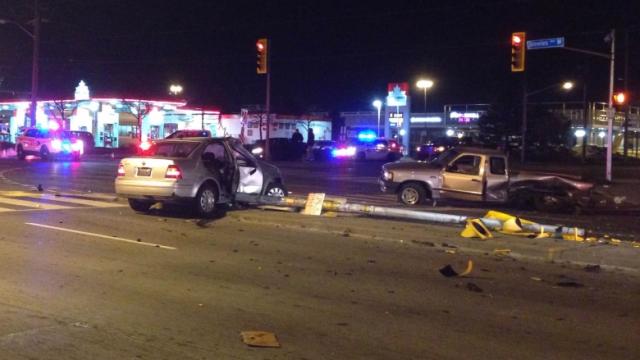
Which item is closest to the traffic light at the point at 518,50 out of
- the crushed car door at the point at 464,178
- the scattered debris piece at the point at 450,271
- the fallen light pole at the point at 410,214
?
the crushed car door at the point at 464,178

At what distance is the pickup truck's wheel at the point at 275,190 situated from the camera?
16.3m

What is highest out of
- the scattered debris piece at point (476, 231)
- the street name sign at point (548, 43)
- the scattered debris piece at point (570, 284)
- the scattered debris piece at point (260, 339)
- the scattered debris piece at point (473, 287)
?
the street name sign at point (548, 43)

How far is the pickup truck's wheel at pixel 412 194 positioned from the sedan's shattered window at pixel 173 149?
641 centimetres

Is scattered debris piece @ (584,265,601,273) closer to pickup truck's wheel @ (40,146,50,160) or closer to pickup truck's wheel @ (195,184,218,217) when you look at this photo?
pickup truck's wheel @ (195,184,218,217)

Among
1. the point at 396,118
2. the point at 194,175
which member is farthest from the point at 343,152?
the point at 194,175

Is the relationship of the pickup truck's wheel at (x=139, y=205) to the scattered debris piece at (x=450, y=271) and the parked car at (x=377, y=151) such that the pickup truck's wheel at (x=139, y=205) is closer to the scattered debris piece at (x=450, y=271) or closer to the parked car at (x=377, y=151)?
the scattered debris piece at (x=450, y=271)

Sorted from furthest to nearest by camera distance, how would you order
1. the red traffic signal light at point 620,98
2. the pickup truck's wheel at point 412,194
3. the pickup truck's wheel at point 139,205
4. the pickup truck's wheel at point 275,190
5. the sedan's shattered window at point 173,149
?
1. the red traffic signal light at point 620,98
2. the pickup truck's wheel at point 412,194
3. the pickup truck's wheel at point 275,190
4. the pickup truck's wheel at point 139,205
5. the sedan's shattered window at point 173,149

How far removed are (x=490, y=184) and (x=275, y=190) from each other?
5.62 m

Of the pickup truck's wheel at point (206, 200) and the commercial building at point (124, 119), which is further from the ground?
the commercial building at point (124, 119)

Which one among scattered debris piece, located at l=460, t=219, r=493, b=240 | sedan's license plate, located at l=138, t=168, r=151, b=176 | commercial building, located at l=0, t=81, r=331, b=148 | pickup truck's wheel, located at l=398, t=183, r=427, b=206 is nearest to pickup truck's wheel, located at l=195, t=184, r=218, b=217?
sedan's license plate, located at l=138, t=168, r=151, b=176

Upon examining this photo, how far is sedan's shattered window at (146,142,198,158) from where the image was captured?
14.7 meters

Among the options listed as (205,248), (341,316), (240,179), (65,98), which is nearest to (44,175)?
(240,179)

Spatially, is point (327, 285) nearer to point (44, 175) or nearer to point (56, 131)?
point (44, 175)

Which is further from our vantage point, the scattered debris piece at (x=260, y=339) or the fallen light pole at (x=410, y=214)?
the fallen light pole at (x=410, y=214)
